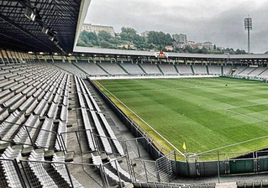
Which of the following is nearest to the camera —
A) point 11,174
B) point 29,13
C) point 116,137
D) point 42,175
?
point 11,174

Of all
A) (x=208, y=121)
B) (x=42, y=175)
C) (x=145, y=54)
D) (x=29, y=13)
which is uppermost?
(x=145, y=54)

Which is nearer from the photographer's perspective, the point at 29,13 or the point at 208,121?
the point at 29,13

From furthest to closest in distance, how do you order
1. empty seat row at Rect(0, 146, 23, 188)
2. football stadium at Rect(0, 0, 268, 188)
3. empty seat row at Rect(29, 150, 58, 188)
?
football stadium at Rect(0, 0, 268, 188), empty seat row at Rect(29, 150, 58, 188), empty seat row at Rect(0, 146, 23, 188)

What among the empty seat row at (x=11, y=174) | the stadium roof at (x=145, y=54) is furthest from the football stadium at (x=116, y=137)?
the stadium roof at (x=145, y=54)

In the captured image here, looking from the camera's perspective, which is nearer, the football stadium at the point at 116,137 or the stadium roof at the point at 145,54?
the football stadium at the point at 116,137

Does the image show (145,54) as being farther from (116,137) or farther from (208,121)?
(116,137)

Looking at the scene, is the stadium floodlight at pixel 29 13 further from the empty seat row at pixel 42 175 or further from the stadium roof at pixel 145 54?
the stadium roof at pixel 145 54

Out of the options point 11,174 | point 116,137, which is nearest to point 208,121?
point 116,137

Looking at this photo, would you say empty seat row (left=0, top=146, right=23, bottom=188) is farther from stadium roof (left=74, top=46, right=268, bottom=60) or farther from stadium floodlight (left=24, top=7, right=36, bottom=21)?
stadium roof (left=74, top=46, right=268, bottom=60)

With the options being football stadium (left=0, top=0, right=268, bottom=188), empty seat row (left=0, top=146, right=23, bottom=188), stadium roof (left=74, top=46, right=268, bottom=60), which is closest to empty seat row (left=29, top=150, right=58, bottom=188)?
football stadium (left=0, top=0, right=268, bottom=188)

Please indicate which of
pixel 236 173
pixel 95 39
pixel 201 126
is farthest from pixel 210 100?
pixel 95 39

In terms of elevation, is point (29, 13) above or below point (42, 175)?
above

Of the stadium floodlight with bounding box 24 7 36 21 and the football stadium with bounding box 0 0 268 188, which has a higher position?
the stadium floodlight with bounding box 24 7 36 21

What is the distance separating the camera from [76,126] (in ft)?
39.5
